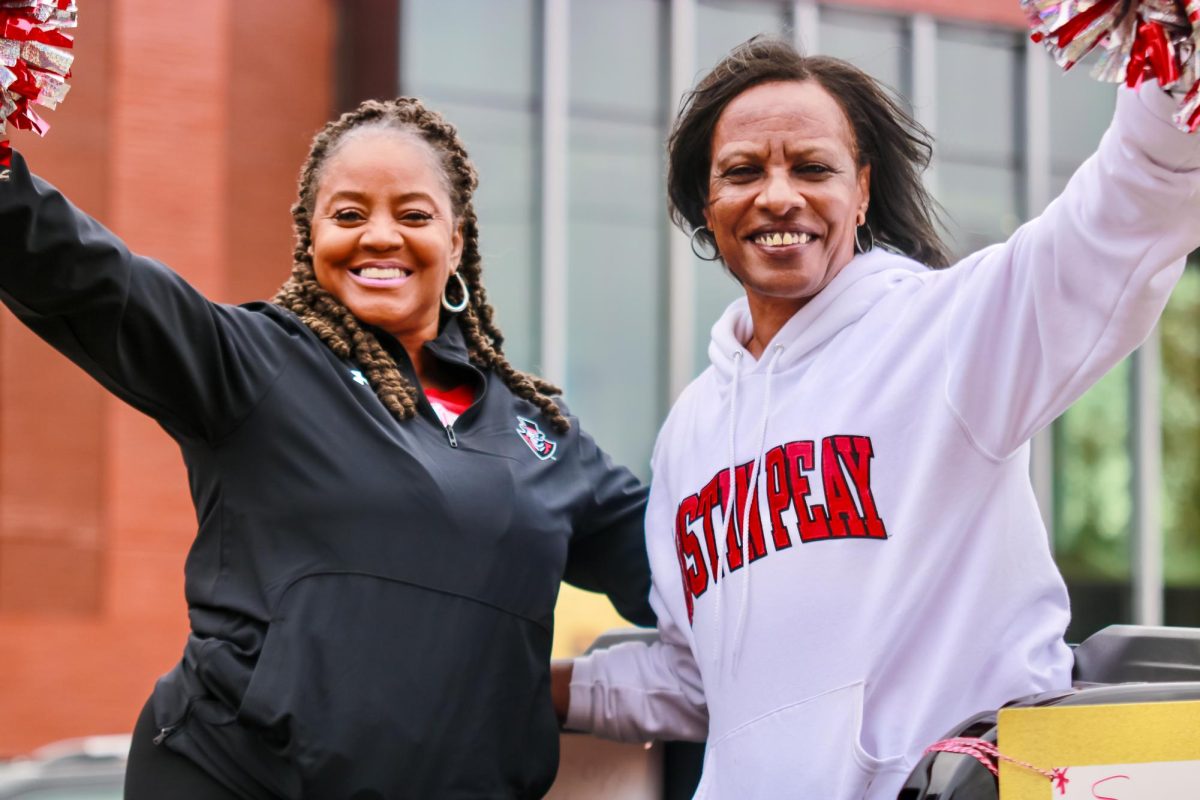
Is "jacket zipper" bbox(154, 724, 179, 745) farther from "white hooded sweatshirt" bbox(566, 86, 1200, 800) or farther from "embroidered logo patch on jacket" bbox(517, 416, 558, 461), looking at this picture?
"white hooded sweatshirt" bbox(566, 86, 1200, 800)

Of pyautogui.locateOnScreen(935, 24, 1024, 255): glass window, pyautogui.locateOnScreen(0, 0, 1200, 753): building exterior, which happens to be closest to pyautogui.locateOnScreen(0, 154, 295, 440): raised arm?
pyautogui.locateOnScreen(0, 0, 1200, 753): building exterior

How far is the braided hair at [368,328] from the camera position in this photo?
2.75m

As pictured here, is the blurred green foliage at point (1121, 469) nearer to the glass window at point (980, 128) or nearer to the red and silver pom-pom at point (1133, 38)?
the glass window at point (980, 128)

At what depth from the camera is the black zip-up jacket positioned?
2.47 metres

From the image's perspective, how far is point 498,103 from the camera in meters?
12.3

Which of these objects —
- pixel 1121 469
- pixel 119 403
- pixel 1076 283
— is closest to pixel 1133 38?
pixel 1076 283

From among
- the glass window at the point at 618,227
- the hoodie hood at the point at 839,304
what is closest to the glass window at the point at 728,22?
the glass window at the point at 618,227

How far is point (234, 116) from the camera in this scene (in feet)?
40.5

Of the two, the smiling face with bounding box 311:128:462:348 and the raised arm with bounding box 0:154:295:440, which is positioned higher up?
the smiling face with bounding box 311:128:462:348

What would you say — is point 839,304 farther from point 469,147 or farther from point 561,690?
point 469,147

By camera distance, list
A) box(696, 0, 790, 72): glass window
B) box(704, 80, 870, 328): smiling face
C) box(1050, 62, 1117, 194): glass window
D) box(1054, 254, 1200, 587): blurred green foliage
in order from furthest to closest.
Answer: box(1054, 254, 1200, 587): blurred green foliage < box(1050, 62, 1117, 194): glass window < box(696, 0, 790, 72): glass window < box(704, 80, 870, 328): smiling face

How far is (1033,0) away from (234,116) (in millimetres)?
10898

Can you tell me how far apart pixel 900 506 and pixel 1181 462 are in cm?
1392

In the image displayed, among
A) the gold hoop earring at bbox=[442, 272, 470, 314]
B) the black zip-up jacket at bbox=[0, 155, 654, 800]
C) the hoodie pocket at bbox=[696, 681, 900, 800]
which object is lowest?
the hoodie pocket at bbox=[696, 681, 900, 800]
